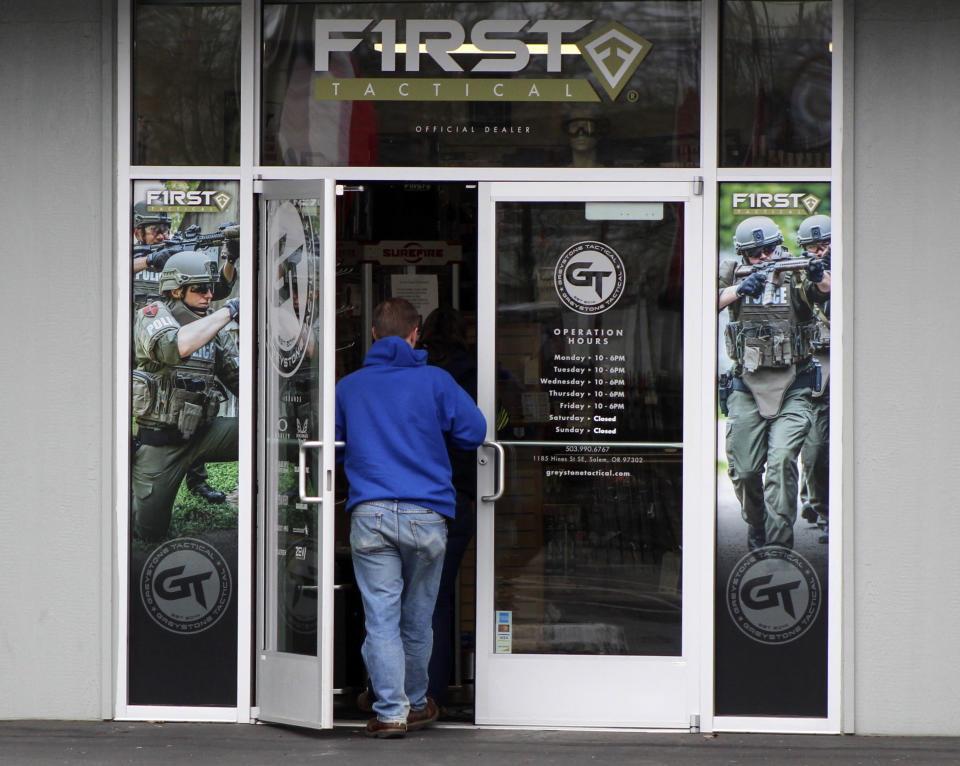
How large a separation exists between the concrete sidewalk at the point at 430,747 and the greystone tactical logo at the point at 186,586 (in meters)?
0.47

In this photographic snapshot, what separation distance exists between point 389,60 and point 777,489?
8.60 feet

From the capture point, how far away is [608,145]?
589cm

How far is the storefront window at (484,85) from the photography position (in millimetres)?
5895

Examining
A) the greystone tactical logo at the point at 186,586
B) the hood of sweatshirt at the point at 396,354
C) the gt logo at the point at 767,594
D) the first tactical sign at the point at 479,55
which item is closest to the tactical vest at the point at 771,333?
the gt logo at the point at 767,594

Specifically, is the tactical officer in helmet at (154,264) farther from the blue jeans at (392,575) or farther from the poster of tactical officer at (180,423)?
the blue jeans at (392,575)

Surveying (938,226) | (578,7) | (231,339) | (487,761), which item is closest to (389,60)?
(578,7)

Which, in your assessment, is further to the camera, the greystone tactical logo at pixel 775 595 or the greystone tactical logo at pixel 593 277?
the greystone tactical logo at pixel 593 277

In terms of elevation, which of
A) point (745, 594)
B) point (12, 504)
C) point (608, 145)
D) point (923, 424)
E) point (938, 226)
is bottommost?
point (745, 594)

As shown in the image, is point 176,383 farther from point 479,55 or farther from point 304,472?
point 479,55

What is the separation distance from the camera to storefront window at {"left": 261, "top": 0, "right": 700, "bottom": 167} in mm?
5895

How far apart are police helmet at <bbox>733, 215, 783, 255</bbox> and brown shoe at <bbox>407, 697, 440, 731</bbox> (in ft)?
8.18

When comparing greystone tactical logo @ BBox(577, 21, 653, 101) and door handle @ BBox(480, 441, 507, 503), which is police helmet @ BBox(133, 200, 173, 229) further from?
greystone tactical logo @ BBox(577, 21, 653, 101)

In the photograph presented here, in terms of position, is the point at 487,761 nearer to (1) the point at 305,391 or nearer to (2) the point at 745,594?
(2) the point at 745,594

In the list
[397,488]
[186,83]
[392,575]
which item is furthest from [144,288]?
[392,575]
